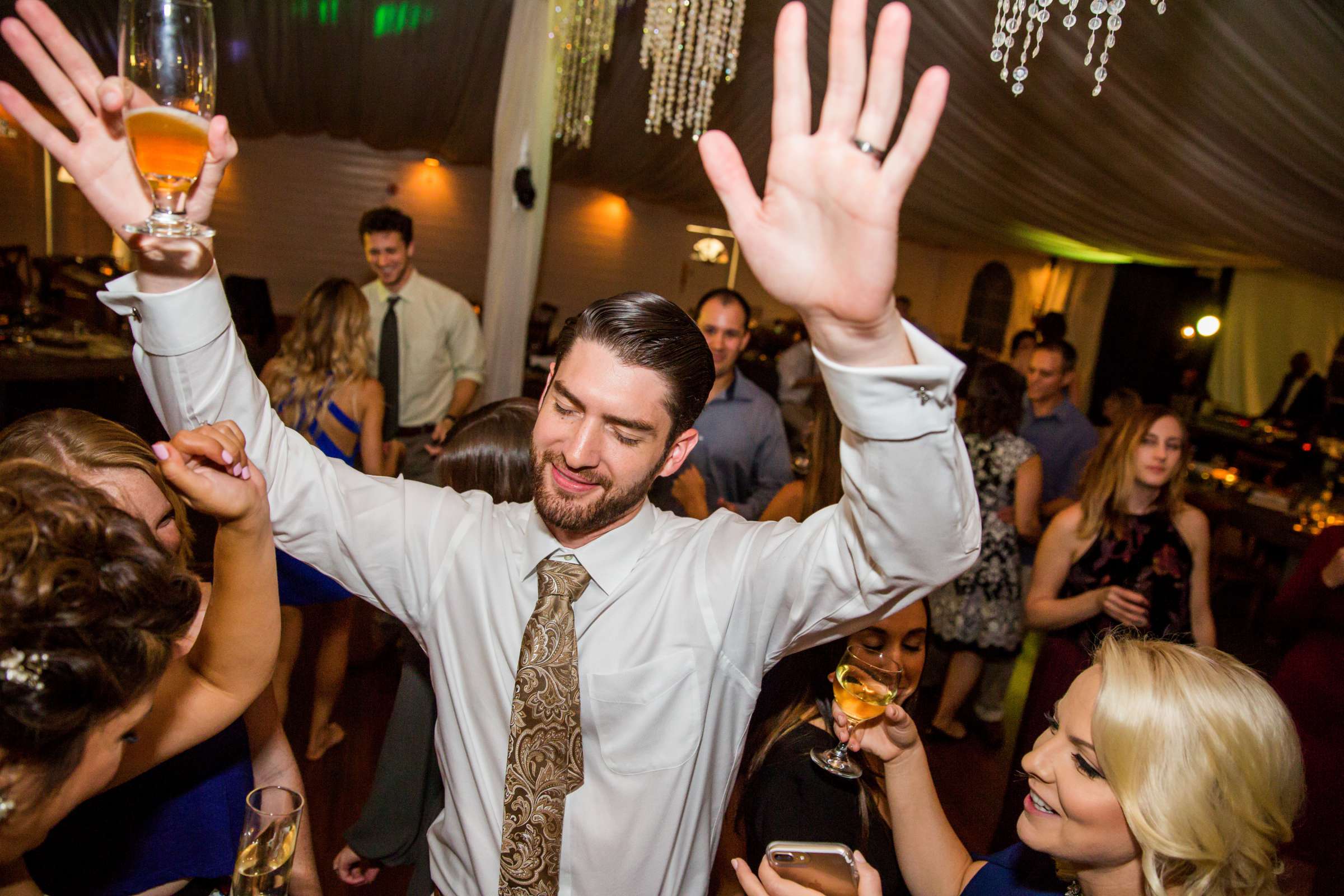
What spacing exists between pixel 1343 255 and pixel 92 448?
6255 mm

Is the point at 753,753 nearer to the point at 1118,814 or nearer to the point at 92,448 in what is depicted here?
the point at 1118,814

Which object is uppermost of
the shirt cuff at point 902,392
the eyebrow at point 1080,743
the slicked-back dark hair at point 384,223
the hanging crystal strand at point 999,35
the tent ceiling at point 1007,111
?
the tent ceiling at point 1007,111

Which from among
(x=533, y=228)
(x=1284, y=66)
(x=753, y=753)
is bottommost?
(x=753, y=753)

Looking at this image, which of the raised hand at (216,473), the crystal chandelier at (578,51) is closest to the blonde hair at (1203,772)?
the raised hand at (216,473)

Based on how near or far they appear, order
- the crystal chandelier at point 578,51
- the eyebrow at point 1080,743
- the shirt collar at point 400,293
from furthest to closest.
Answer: the crystal chandelier at point 578,51
the shirt collar at point 400,293
the eyebrow at point 1080,743

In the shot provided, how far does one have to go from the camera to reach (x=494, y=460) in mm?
1827

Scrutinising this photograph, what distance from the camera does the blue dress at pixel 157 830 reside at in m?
1.12

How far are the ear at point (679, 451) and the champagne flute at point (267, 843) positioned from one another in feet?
2.10

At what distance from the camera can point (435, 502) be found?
1347mm

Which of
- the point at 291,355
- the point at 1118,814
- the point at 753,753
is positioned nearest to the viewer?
the point at 1118,814

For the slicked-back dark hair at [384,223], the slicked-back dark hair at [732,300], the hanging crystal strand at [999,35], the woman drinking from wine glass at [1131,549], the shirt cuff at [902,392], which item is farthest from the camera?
the slicked-back dark hair at [384,223]

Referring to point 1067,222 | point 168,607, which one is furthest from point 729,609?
point 1067,222

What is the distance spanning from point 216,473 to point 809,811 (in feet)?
3.20

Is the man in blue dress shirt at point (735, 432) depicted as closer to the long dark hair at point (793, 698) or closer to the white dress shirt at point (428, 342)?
the white dress shirt at point (428, 342)
